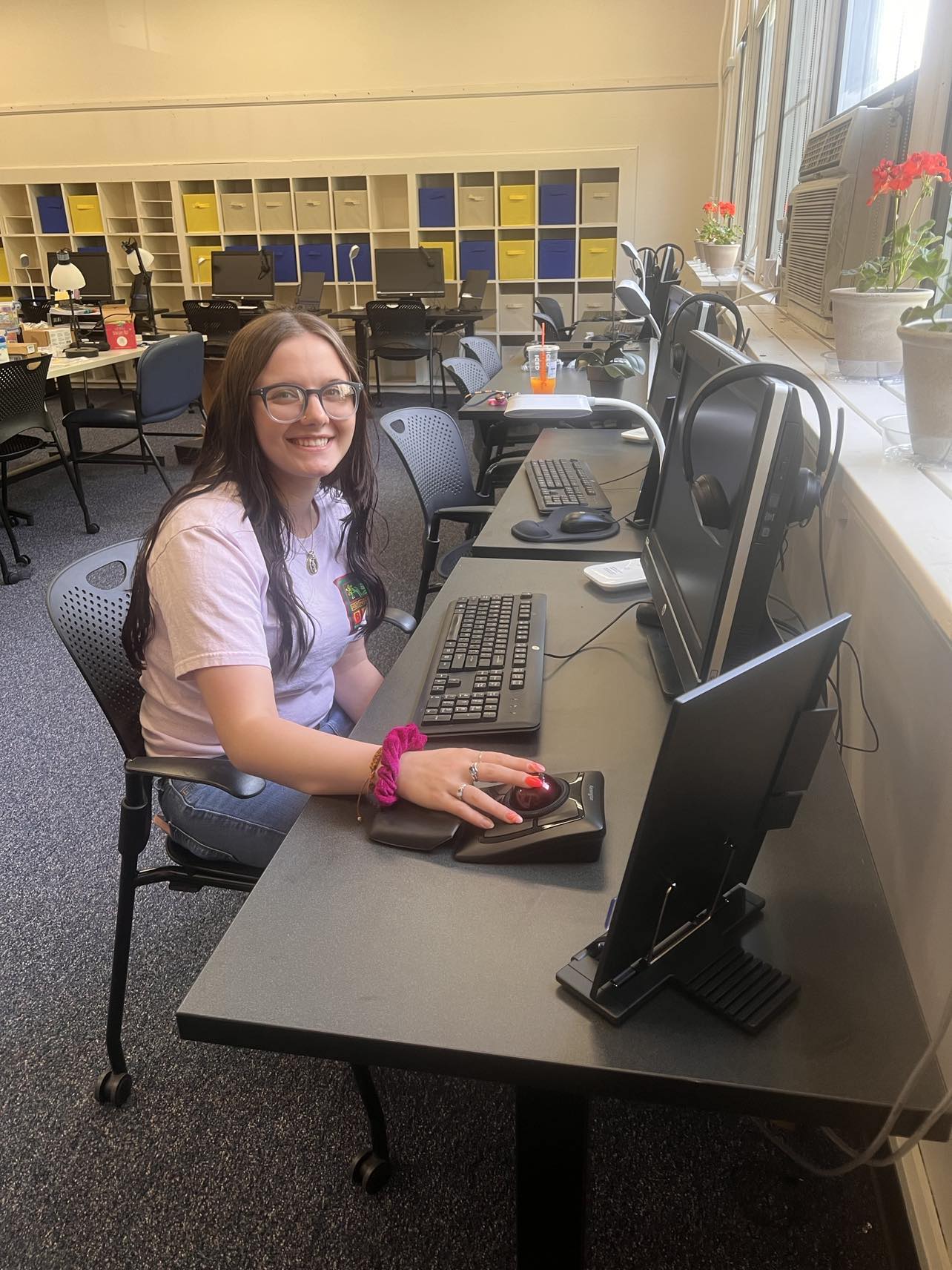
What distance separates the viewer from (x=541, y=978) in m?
0.76

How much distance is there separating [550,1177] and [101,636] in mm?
982

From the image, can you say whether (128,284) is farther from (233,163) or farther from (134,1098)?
(134,1098)

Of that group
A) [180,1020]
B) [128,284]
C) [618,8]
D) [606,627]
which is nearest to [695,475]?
[606,627]

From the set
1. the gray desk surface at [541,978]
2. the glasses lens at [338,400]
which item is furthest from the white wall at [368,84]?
the gray desk surface at [541,978]

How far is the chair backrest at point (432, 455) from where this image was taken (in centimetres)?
256

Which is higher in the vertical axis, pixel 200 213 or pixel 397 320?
pixel 200 213

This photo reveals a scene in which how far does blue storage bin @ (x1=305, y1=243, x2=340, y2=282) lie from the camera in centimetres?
786

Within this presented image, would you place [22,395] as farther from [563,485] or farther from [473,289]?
[473,289]

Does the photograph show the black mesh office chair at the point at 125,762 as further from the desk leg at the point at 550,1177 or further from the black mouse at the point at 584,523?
the black mouse at the point at 584,523

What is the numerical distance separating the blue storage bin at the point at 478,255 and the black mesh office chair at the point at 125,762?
23.0ft

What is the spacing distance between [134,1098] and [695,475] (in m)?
1.35

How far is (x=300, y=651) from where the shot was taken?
1314 mm

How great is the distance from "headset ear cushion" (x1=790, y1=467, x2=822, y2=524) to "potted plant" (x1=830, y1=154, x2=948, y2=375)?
710 mm

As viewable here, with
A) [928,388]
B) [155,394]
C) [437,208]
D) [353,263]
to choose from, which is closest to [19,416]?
[155,394]
